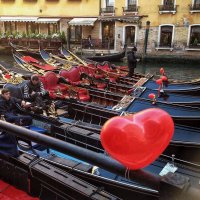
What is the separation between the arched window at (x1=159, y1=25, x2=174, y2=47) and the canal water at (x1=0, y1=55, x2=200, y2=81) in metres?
1.11

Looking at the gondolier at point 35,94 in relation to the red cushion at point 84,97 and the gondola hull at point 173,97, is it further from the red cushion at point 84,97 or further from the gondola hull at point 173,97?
the gondola hull at point 173,97

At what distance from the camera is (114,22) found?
13.0m

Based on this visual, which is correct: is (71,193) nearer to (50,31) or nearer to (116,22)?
(116,22)

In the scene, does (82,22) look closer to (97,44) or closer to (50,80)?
(97,44)

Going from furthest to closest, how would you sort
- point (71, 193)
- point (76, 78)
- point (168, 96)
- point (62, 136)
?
point (76, 78)
point (168, 96)
point (62, 136)
point (71, 193)

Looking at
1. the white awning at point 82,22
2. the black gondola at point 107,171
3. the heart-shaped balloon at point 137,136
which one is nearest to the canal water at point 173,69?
the white awning at point 82,22

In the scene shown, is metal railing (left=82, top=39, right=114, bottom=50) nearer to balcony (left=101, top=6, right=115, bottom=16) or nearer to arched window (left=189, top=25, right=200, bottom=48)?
balcony (left=101, top=6, right=115, bottom=16)

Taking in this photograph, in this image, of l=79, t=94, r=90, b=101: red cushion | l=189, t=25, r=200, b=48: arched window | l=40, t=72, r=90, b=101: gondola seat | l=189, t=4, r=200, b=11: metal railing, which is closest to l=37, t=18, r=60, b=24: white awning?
l=189, t=4, r=200, b=11: metal railing

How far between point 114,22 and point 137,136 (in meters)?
12.9

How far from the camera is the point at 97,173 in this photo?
1806mm

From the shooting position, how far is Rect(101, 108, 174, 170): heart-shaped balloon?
25.3 inches

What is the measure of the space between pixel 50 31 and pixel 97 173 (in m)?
13.5

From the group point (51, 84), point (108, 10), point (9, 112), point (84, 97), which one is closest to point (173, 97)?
point (84, 97)

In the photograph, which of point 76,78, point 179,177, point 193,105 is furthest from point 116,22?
point 179,177
